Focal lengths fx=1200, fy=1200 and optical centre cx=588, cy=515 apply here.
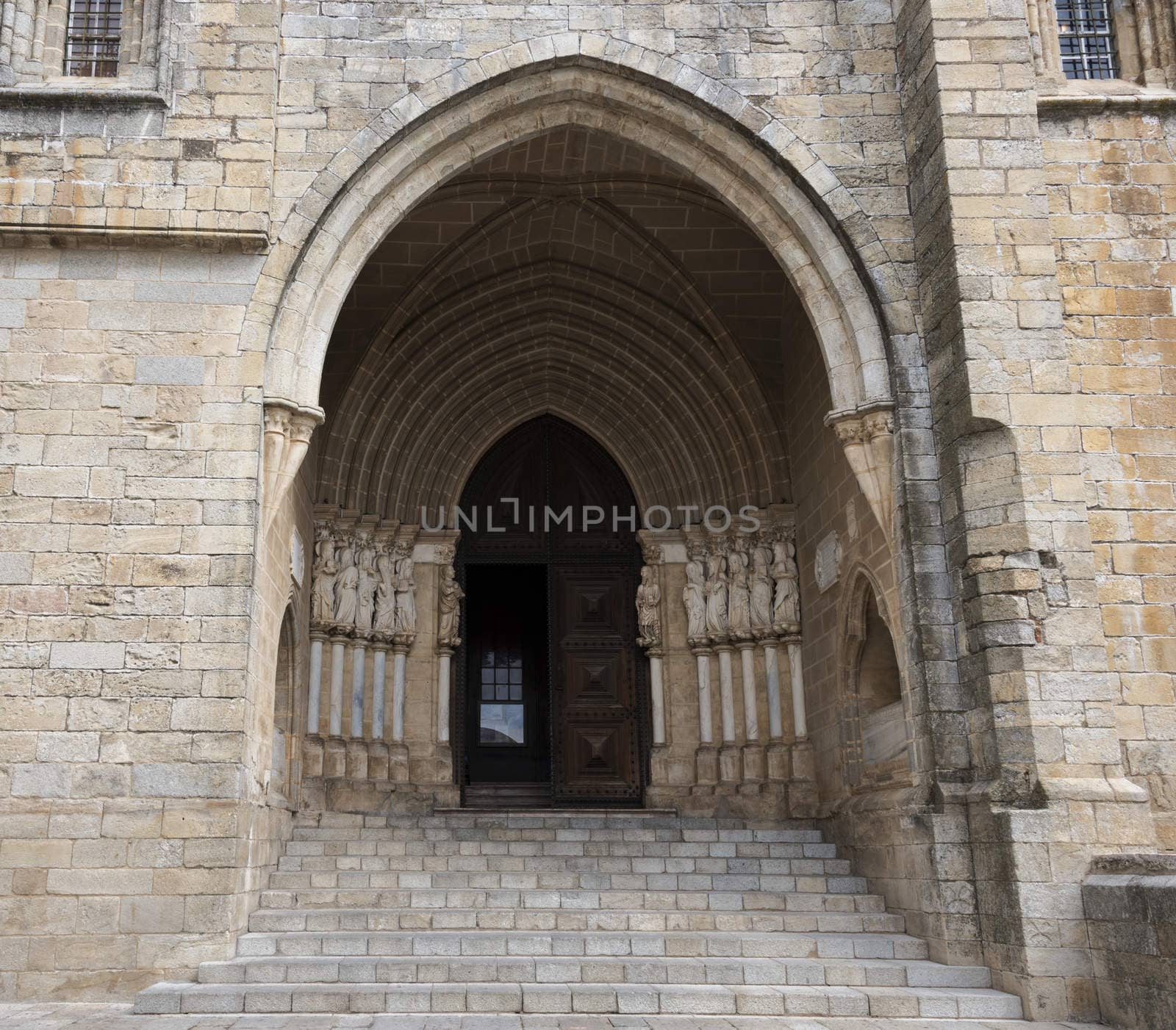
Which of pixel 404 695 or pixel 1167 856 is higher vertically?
pixel 404 695

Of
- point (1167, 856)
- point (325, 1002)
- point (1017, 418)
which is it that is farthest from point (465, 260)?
point (1167, 856)

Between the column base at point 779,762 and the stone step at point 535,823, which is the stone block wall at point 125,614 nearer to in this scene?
the stone step at point 535,823

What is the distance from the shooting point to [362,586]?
31.1 feet

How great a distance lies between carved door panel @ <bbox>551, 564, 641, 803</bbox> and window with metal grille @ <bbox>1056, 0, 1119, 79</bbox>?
207 inches

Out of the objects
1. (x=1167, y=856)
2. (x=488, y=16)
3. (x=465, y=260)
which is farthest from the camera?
(x=465, y=260)

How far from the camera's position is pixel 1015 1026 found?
5473 mm

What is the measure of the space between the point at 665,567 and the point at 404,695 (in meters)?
2.41

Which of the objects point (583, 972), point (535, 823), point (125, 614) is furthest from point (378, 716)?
point (583, 972)

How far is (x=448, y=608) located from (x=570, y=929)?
12.5 feet

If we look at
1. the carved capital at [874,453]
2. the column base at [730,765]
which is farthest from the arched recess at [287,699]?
the carved capital at [874,453]

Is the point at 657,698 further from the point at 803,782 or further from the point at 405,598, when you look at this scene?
the point at 405,598

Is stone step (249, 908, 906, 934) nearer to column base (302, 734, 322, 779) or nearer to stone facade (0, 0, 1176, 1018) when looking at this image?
stone facade (0, 0, 1176, 1018)

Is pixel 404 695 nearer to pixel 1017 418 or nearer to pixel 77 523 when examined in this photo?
pixel 77 523

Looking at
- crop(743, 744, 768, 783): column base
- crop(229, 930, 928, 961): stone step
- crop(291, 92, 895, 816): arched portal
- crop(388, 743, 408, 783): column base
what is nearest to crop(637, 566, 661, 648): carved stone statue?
crop(291, 92, 895, 816): arched portal
